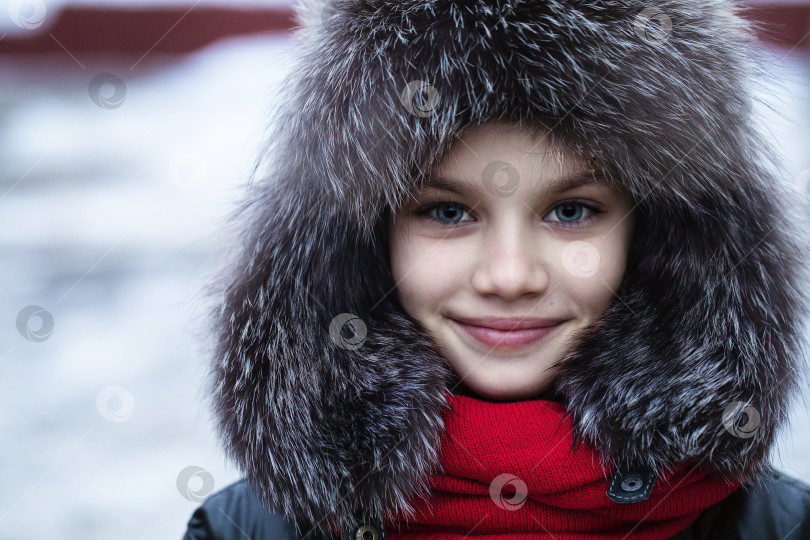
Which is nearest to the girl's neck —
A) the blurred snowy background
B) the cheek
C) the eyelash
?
the cheek

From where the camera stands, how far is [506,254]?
902mm

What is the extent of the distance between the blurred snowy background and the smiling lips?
40 centimetres

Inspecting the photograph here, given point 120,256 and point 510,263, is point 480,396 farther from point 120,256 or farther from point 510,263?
point 120,256

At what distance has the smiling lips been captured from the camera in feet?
3.12

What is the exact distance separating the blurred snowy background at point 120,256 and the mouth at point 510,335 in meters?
0.41

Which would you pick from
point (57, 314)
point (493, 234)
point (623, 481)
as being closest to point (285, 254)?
Answer: point (493, 234)

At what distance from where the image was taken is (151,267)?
3.66 meters

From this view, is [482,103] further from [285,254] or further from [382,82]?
[285,254]

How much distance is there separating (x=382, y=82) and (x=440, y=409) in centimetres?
42

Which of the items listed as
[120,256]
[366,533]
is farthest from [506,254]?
[120,256]

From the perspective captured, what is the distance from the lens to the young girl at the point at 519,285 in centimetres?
88

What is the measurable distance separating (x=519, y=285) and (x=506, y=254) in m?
0.04

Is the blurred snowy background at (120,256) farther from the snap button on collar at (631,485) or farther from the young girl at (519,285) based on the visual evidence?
the snap button on collar at (631,485)

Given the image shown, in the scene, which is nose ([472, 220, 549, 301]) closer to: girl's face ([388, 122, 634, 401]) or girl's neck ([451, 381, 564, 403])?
girl's face ([388, 122, 634, 401])
